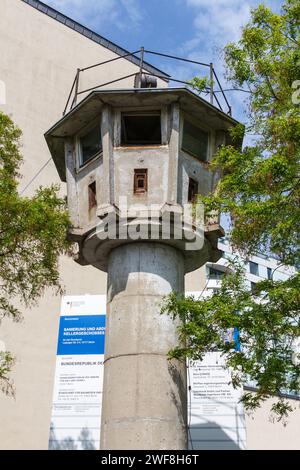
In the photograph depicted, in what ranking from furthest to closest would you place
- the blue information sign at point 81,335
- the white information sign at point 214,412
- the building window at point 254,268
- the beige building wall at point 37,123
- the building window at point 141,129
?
the building window at point 254,268
the beige building wall at point 37,123
the blue information sign at point 81,335
the white information sign at point 214,412
the building window at point 141,129

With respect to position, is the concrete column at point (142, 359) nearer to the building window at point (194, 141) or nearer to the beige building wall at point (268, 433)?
the building window at point (194, 141)

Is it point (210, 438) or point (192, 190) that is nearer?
point (192, 190)

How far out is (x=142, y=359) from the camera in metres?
12.0

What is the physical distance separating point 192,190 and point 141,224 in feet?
5.78

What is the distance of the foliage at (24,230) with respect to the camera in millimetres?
12055

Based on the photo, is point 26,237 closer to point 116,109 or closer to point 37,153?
point 116,109

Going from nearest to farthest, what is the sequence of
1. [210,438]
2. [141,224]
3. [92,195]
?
[141,224] → [92,195] → [210,438]

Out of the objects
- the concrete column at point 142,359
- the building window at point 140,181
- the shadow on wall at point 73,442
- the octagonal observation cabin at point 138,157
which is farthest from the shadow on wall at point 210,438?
the building window at point 140,181

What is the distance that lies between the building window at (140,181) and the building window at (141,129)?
2.79ft

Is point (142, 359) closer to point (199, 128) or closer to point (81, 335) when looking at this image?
point (199, 128)

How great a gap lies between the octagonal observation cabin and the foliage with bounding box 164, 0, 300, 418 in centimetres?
170

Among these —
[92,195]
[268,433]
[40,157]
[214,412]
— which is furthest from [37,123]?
[268,433]

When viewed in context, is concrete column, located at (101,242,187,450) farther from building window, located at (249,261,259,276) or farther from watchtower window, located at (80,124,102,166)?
building window, located at (249,261,259,276)

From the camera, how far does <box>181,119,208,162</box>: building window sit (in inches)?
556
